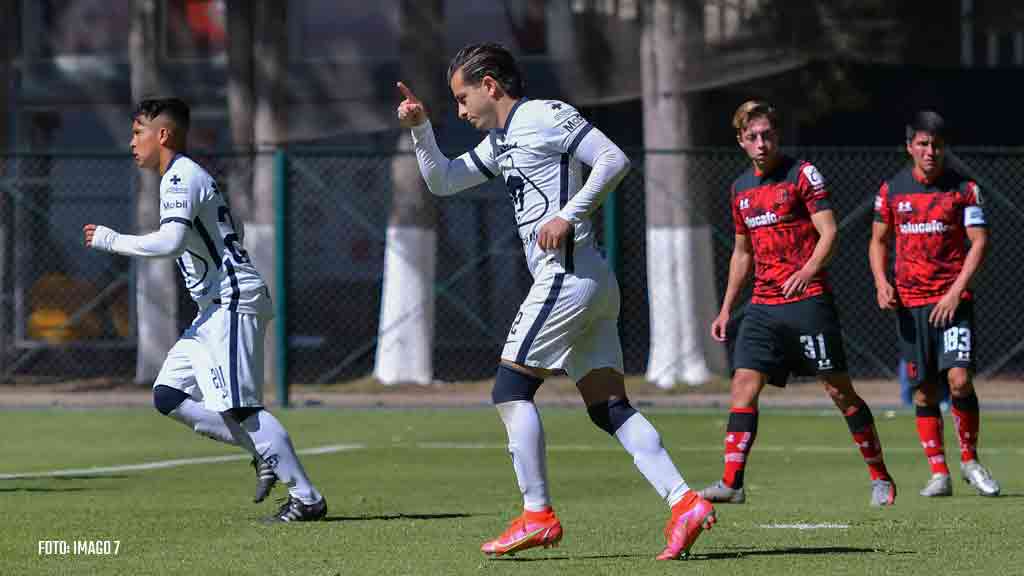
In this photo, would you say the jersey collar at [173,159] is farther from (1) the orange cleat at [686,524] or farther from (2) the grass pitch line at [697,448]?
(2) the grass pitch line at [697,448]

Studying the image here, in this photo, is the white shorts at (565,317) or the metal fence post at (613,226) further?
the metal fence post at (613,226)

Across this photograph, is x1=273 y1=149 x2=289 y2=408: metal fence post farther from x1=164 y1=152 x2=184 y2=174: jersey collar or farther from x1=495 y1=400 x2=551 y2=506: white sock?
x1=495 y1=400 x2=551 y2=506: white sock

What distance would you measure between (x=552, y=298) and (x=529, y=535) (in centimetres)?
89

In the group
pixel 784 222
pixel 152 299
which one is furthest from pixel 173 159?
pixel 152 299

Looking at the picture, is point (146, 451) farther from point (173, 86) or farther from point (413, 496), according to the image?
point (173, 86)

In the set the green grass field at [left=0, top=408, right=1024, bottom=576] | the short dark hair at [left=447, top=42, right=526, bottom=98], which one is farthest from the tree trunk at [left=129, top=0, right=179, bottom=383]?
the short dark hair at [left=447, top=42, right=526, bottom=98]

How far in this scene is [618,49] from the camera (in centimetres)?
2334

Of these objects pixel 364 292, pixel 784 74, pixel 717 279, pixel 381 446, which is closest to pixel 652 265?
pixel 717 279

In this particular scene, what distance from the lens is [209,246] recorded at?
881 cm

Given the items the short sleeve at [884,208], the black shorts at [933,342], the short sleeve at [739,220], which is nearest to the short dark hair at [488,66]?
the short sleeve at [739,220]

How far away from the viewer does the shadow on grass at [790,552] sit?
7469mm

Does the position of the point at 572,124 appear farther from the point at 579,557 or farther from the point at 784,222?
the point at 784,222

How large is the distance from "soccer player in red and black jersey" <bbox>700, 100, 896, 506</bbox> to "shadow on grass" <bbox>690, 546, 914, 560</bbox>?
6.90 feet

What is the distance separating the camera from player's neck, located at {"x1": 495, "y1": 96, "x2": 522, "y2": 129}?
7.67 metres
